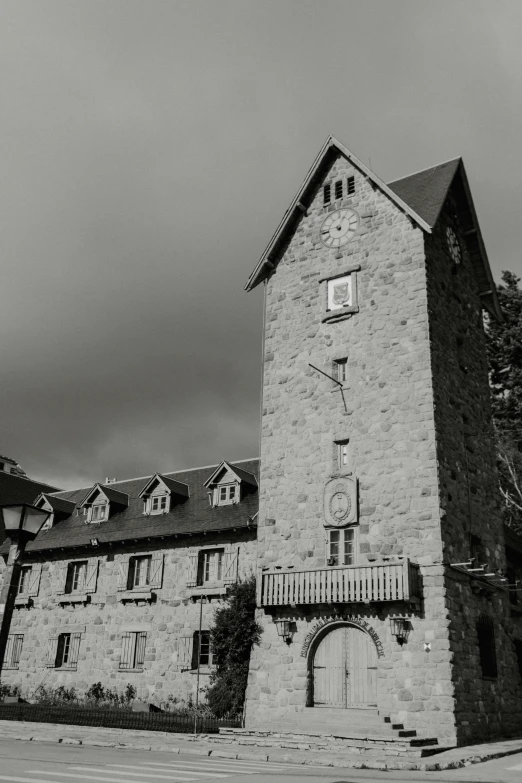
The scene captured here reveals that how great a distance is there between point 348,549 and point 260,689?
472 cm

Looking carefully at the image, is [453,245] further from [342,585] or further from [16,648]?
[16,648]

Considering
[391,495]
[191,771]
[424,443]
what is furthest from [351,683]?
[191,771]

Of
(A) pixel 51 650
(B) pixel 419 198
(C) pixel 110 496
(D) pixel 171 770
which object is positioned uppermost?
(B) pixel 419 198

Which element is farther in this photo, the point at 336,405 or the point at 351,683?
the point at 336,405

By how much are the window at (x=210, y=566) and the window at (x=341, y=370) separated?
27.0 feet

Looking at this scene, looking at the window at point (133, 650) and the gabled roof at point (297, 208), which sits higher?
the gabled roof at point (297, 208)

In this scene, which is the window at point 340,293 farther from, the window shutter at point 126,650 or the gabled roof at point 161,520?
the window shutter at point 126,650

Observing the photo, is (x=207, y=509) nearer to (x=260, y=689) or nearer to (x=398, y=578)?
(x=260, y=689)

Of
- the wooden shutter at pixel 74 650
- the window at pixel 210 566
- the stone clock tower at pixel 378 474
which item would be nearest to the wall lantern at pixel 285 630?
the stone clock tower at pixel 378 474

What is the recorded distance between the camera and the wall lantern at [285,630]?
20.1 metres

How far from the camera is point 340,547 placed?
20.3m

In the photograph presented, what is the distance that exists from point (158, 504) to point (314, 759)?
16.7 meters

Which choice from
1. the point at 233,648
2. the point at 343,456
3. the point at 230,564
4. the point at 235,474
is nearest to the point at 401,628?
the point at 343,456

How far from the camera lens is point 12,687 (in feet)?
93.4
